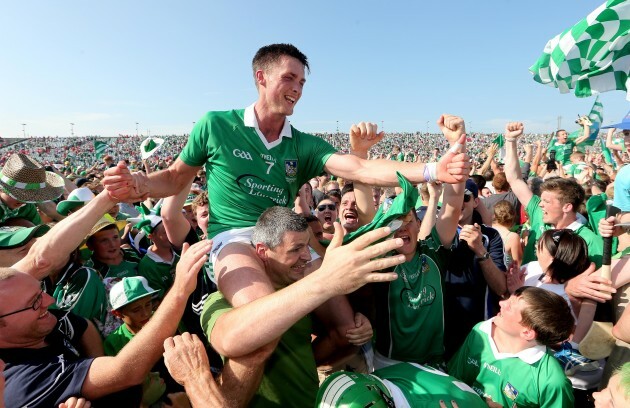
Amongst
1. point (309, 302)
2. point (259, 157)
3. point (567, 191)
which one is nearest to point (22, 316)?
point (309, 302)

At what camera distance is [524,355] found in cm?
244

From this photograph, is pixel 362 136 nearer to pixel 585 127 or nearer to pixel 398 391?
pixel 398 391

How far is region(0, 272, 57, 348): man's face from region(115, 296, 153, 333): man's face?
903mm

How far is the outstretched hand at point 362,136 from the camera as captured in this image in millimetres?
3205

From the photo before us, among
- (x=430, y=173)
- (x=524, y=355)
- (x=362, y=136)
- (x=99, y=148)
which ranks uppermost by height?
(x=99, y=148)

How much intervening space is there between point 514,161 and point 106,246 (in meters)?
4.78

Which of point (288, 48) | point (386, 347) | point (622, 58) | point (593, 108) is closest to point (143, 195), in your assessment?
point (288, 48)

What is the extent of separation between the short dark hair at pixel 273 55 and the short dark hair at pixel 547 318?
235 cm

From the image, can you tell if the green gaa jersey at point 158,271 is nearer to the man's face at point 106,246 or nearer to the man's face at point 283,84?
the man's face at point 106,246

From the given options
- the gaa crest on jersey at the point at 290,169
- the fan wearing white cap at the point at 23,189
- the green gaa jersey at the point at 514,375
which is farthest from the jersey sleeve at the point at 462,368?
the fan wearing white cap at the point at 23,189

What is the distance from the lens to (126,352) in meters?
2.05

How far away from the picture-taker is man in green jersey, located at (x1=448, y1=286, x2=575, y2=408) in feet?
7.65

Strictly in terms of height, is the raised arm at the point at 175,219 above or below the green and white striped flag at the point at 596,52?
below

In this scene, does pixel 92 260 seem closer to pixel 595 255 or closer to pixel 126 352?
pixel 126 352
